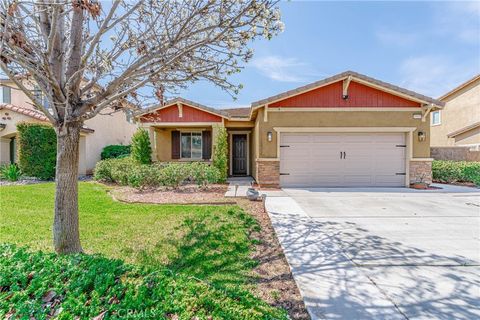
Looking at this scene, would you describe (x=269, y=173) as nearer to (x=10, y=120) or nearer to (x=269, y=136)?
(x=269, y=136)

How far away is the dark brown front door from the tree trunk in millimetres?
11323

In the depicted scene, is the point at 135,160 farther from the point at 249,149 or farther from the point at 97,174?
the point at 249,149

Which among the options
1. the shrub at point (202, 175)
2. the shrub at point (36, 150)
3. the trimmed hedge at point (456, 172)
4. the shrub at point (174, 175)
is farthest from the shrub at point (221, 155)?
the trimmed hedge at point (456, 172)

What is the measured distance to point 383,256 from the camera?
3.85m

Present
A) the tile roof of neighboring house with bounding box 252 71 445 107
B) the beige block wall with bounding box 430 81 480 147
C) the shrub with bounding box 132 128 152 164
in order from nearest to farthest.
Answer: the tile roof of neighboring house with bounding box 252 71 445 107, the shrub with bounding box 132 128 152 164, the beige block wall with bounding box 430 81 480 147

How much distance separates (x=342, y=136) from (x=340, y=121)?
66cm

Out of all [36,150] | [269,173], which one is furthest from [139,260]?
[36,150]

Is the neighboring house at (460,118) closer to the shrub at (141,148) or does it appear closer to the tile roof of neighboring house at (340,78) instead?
the tile roof of neighboring house at (340,78)

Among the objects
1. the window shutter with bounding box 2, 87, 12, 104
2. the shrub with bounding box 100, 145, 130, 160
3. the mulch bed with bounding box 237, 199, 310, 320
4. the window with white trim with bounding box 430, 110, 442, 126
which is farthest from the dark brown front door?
the window with white trim with bounding box 430, 110, 442, 126

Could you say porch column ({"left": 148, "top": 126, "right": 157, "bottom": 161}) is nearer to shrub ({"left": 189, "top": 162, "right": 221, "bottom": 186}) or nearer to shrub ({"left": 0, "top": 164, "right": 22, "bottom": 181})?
shrub ({"left": 189, "top": 162, "right": 221, "bottom": 186})

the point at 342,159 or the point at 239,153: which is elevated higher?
the point at 239,153

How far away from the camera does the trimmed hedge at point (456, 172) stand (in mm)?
11023

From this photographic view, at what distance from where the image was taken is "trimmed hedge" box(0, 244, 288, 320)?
1.93 m

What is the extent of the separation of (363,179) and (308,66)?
5.41 m
